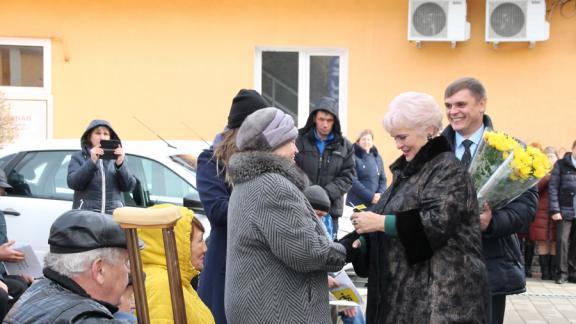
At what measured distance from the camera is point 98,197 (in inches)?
313

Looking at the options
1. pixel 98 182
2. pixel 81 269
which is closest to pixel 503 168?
pixel 81 269

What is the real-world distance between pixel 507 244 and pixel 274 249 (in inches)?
57.4

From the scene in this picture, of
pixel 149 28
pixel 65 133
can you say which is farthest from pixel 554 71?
pixel 65 133

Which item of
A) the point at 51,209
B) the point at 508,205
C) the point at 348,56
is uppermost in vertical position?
the point at 348,56

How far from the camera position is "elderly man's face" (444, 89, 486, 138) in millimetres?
4484

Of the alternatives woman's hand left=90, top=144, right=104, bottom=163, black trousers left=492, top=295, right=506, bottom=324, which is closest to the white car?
woman's hand left=90, top=144, right=104, bottom=163

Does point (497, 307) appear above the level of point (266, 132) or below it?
below

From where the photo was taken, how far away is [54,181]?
8898 millimetres

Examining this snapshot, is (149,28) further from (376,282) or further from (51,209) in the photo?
(376,282)

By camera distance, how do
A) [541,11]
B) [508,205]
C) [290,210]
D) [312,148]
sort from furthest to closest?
[541,11] → [312,148] → [508,205] → [290,210]

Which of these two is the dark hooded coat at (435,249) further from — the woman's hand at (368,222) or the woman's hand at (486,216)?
the woman's hand at (486,216)

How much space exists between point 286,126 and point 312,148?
→ 3929mm

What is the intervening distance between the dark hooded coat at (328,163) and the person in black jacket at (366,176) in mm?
2423

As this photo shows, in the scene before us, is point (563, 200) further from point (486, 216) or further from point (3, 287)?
point (3, 287)
